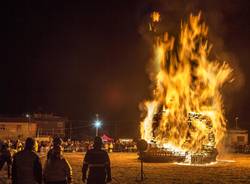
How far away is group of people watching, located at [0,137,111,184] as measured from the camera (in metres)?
8.25

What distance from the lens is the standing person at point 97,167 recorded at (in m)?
9.66

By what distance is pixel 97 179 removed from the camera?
9.65 metres

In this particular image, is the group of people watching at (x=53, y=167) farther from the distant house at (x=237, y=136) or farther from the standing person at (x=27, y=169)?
the distant house at (x=237, y=136)

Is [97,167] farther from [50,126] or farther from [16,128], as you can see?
[50,126]

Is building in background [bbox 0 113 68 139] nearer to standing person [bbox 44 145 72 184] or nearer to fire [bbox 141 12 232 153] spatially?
fire [bbox 141 12 232 153]


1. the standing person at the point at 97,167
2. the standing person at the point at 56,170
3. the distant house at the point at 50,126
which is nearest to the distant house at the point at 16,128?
the distant house at the point at 50,126

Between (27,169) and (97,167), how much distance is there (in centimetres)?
193

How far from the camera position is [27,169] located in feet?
27.0

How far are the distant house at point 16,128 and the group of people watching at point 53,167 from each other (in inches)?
2346

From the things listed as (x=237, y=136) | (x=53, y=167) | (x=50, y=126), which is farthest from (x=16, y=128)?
(x=53, y=167)

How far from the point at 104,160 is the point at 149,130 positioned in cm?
2830

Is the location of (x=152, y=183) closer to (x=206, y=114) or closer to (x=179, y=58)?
(x=206, y=114)

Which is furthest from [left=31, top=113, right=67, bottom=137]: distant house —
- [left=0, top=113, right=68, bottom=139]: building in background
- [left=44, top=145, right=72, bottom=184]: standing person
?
[left=44, top=145, right=72, bottom=184]: standing person

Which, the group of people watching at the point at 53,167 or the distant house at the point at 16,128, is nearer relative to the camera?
the group of people watching at the point at 53,167
